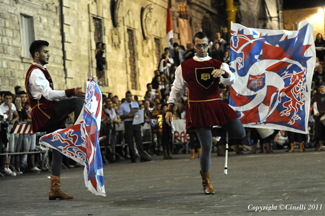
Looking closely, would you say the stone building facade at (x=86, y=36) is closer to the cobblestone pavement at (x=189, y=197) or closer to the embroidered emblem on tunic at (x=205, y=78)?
the cobblestone pavement at (x=189, y=197)

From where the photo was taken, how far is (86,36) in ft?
86.5

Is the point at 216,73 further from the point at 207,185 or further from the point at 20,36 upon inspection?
the point at 20,36

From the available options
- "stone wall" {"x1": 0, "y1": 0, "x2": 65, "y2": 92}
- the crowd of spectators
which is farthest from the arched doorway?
"stone wall" {"x1": 0, "y1": 0, "x2": 65, "y2": 92}

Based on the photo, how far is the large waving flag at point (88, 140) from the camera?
7328 mm

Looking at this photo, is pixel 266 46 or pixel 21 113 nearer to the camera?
pixel 266 46

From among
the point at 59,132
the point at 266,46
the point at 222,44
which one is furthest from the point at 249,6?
the point at 59,132

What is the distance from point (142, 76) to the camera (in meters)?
31.5

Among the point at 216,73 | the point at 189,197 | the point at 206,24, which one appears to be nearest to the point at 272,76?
the point at 216,73

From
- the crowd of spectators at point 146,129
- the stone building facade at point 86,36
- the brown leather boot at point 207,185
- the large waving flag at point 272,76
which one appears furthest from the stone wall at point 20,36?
the brown leather boot at point 207,185

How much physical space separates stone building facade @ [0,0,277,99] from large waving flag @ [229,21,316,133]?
887cm

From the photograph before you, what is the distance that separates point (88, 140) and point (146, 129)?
1537 cm

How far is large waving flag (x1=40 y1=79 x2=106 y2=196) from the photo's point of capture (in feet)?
24.0

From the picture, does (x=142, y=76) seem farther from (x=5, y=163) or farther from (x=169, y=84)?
(x=5, y=163)

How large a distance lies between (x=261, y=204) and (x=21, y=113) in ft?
36.5
